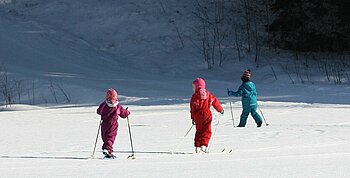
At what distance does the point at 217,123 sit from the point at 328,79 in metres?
13.9

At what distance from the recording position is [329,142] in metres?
11.3

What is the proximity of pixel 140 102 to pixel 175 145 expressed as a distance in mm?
11200

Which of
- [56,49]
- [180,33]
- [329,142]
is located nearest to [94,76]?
[56,49]

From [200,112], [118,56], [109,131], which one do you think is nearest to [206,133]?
[200,112]

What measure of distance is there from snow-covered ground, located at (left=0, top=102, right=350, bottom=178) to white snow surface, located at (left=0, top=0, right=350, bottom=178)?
0.07 ft

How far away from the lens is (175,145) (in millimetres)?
11633

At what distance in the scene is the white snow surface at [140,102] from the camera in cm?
877

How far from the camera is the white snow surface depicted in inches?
345

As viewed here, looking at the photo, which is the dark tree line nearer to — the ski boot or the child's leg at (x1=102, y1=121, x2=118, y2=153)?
the child's leg at (x1=102, y1=121, x2=118, y2=153)

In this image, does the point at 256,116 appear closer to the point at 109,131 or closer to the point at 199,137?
the point at 199,137

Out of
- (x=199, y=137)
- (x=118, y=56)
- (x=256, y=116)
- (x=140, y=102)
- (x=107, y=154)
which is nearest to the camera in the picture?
(x=107, y=154)

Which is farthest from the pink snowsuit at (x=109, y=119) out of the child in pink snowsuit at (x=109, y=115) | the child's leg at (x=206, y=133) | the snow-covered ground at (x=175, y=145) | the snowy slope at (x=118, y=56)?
the snowy slope at (x=118, y=56)

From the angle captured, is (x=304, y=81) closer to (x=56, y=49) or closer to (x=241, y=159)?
(x=56, y=49)

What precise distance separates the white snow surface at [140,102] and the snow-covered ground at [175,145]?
0.07 feet
